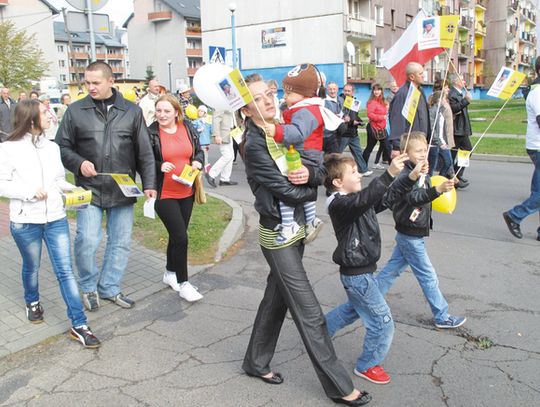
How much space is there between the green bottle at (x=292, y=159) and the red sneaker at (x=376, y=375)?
1483mm

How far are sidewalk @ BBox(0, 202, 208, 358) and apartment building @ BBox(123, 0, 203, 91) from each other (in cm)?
5917

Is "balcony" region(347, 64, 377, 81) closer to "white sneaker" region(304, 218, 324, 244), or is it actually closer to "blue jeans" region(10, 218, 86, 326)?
"blue jeans" region(10, 218, 86, 326)

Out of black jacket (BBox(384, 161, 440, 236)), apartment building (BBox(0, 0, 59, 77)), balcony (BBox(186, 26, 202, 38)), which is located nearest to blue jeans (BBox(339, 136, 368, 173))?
black jacket (BBox(384, 161, 440, 236))

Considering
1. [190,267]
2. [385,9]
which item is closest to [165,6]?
[385,9]

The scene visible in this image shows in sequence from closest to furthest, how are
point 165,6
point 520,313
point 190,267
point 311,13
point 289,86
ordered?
point 289,86 < point 520,313 < point 190,267 < point 311,13 < point 165,6

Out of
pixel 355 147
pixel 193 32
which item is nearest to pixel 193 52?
pixel 193 32

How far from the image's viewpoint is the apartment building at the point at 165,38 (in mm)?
63688

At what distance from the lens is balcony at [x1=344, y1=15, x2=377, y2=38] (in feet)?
123

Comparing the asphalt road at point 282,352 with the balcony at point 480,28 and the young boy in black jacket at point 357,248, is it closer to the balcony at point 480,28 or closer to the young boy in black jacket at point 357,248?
the young boy in black jacket at point 357,248

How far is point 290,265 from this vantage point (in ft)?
10.2

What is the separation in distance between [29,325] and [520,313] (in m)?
4.02

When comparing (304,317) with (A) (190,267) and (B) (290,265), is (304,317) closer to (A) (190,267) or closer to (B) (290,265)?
(B) (290,265)

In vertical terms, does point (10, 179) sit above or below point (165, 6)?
below

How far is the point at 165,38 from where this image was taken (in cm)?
6525
